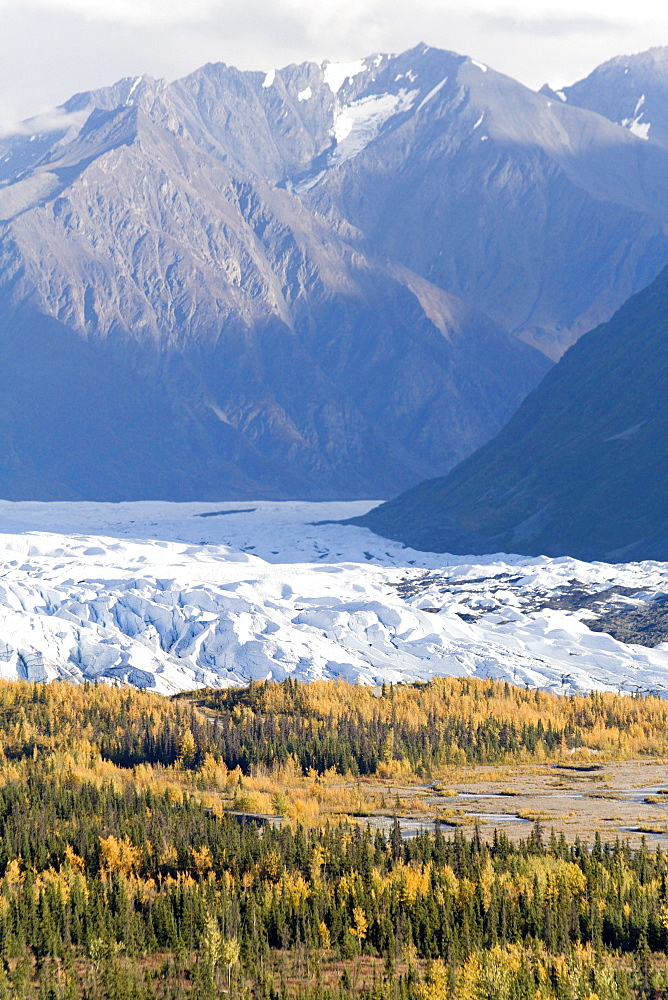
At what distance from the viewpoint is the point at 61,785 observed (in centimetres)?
6769

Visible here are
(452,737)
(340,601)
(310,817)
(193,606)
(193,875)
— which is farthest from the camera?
(340,601)

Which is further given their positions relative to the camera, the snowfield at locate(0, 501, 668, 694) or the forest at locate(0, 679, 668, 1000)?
the snowfield at locate(0, 501, 668, 694)

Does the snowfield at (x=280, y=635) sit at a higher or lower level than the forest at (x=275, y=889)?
higher

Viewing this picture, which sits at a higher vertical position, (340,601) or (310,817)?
(340,601)

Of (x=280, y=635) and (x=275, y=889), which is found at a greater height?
(x=280, y=635)

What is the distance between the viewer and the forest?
42875mm

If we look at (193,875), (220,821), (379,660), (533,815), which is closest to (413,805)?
(533,815)

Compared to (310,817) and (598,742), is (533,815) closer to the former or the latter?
(310,817)

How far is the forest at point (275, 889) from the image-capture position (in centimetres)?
4288

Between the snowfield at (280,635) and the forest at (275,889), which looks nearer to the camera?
the forest at (275,889)

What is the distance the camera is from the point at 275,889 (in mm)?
51062

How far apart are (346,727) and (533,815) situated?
811 inches

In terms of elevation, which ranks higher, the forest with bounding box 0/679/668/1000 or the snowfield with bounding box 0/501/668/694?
the snowfield with bounding box 0/501/668/694

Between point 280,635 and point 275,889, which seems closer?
point 275,889
